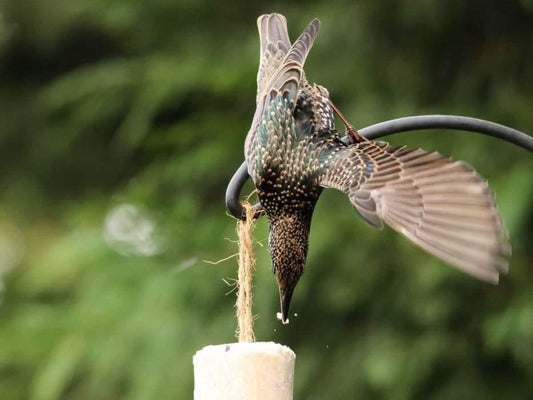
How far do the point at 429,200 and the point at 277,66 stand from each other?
91 centimetres

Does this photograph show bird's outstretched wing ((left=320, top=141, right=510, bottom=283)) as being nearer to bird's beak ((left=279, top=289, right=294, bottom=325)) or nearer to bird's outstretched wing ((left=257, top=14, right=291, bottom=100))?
bird's beak ((left=279, top=289, right=294, bottom=325))

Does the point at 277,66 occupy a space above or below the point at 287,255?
above

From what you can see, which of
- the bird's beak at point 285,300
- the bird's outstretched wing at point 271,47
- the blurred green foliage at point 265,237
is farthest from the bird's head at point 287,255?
the blurred green foliage at point 265,237

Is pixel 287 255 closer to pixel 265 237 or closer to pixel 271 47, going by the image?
pixel 271 47

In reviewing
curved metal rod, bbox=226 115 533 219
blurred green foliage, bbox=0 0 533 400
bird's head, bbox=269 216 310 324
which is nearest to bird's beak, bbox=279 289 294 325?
bird's head, bbox=269 216 310 324

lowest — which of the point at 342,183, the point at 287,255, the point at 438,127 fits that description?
the point at 287,255

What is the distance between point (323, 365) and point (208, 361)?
2504 mm

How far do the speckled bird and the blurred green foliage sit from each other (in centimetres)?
131

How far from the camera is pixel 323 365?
15.3ft

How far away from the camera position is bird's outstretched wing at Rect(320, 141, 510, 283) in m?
2.21

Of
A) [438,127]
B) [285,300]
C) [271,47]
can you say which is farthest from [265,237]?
[438,127]

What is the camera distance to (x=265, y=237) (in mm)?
4223

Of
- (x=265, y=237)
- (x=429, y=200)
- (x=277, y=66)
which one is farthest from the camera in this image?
(x=265, y=237)

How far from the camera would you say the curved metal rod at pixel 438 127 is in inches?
99.3
